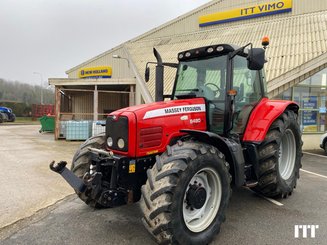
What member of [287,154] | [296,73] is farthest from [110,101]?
[287,154]

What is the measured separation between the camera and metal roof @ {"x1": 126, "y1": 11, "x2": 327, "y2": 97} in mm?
11008

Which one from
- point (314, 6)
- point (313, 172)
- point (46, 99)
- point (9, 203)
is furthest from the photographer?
point (46, 99)

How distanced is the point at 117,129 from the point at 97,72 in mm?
23523

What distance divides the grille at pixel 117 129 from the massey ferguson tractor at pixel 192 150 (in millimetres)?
12

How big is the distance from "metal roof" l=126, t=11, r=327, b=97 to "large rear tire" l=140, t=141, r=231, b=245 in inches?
132

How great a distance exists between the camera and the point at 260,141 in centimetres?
455

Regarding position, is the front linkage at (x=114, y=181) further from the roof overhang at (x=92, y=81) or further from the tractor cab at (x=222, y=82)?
the roof overhang at (x=92, y=81)

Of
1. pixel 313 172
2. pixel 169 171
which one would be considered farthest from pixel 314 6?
pixel 169 171

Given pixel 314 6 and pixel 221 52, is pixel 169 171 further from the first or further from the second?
pixel 314 6

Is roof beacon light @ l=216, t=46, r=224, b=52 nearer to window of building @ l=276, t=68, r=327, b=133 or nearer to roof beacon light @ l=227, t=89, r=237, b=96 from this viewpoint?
roof beacon light @ l=227, t=89, r=237, b=96

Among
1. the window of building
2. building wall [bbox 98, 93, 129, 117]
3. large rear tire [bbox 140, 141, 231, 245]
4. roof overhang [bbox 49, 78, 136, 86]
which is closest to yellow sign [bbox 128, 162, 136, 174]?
large rear tire [bbox 140, 141, 231, 245]

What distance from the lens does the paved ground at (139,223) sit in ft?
11.9

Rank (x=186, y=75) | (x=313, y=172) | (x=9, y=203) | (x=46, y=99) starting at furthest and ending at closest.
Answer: (x=46, y=99)
(x=313, y=172)
(x=9, y=203)
(x=186, y=75)

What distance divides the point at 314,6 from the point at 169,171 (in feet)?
56.3
